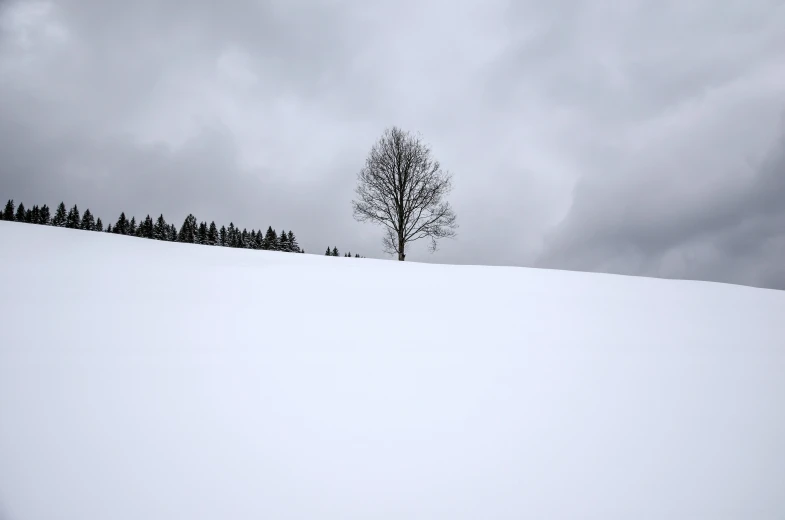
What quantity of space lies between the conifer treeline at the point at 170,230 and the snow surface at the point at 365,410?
5901 centimetres

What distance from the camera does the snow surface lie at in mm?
1595

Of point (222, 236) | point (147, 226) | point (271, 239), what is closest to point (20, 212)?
point (147, 226)

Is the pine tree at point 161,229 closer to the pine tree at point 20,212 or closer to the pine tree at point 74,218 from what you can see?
the pine tree at point 74,218

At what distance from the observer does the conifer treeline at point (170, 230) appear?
61.7 m

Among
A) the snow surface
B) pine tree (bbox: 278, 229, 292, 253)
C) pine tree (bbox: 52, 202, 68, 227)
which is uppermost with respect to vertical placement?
pine tree (bbox: 52, 202, 68, 227)

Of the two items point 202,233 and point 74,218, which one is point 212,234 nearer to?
point 202,233

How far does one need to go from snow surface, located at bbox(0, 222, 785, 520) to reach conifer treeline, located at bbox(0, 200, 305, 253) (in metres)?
59.0

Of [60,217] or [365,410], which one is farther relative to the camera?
[60,217]

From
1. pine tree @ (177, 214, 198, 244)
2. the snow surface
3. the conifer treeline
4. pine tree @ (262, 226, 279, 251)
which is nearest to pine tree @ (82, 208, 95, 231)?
the conifer treeline

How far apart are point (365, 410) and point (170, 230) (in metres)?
82.7

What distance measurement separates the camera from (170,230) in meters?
69.6

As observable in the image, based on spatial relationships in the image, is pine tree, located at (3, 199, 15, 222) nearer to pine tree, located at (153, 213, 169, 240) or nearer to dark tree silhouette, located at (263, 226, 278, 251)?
pine tree, located at (153, 213, 169, 240)

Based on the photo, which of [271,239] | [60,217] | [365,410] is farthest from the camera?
[60,217]

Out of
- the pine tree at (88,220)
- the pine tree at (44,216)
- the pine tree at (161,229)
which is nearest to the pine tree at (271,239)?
the pine tree at (161,229)
